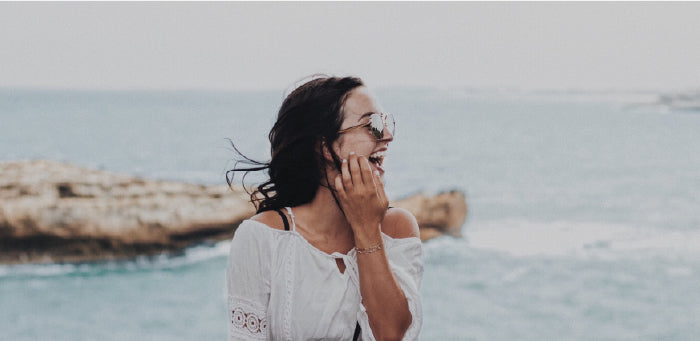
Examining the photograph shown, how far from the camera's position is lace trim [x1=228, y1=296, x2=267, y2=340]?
1852 mm

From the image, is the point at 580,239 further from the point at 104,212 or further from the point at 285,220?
the point at 285,220

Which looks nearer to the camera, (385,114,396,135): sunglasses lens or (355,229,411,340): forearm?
(355,229,411,340): forearm

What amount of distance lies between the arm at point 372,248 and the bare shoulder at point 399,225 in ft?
0.60

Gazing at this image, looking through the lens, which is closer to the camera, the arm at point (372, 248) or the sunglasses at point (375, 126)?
the arm at point (372, 248)

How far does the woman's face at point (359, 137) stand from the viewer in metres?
1.97

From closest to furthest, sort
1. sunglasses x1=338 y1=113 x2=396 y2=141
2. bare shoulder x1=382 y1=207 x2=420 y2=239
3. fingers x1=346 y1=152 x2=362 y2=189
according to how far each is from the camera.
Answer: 1. fingers x1=346 y1=152 x2=362 y2=189
2. sunglasses x1=338 y1=113 x2=396 y2=141
3. bare shoulder x1=382 y1=207 x2=420 y2=239

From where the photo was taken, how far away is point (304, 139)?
202 centimetres

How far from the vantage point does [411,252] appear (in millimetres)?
2053

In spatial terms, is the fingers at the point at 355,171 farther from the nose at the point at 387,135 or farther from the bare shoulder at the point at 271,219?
the bare shoulder at the point at 271,219

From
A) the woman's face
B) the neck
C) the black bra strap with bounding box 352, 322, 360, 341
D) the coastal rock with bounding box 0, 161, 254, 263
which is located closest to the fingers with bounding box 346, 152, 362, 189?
the woman's face

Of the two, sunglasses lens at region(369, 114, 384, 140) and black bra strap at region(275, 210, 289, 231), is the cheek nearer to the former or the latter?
sunglasses lens at region(369, 114, 384, 140)

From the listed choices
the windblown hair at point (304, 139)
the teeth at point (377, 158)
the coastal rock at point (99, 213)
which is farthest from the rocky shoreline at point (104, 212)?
the teeth at point (377, 158)

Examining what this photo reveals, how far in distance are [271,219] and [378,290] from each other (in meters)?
0.37

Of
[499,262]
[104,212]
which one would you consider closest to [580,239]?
[499,262]
